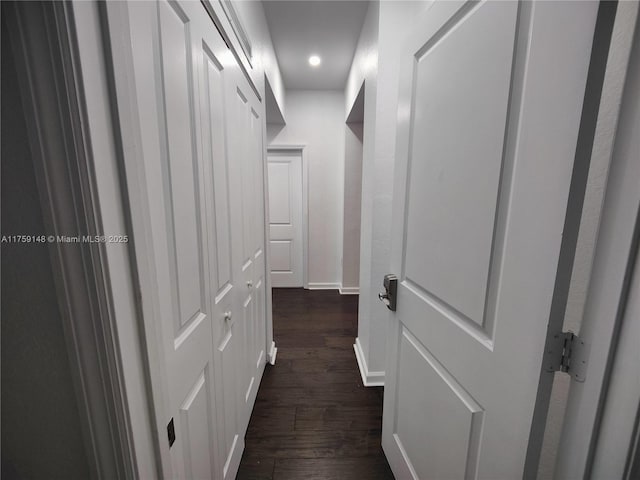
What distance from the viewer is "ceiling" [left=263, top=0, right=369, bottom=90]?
1.78m

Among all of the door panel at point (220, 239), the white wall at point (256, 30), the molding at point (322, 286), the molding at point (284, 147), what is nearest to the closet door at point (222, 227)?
the door panel at point (220, 239)

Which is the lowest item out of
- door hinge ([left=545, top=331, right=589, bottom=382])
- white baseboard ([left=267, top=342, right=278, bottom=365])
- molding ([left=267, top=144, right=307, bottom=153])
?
white baseboard ([left=267, top=342, right=278, bottom=365])

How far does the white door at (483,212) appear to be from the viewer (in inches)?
18.4

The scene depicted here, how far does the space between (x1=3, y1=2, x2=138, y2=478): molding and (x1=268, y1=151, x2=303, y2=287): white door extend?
3015mm

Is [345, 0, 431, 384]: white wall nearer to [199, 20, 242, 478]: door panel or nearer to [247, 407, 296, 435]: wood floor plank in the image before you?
[247, 407, 296, 435]: wood floor plank

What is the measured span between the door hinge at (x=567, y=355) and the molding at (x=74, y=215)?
2.65 ft

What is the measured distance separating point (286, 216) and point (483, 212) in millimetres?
3075

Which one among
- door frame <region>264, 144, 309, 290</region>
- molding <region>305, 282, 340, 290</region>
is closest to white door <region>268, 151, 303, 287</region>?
door frame <region>264, 144, 309, 290</region>

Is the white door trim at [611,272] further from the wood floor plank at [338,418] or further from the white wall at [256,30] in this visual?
the white wall at [256,30]

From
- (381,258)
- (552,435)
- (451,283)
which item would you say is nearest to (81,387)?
(451,283)

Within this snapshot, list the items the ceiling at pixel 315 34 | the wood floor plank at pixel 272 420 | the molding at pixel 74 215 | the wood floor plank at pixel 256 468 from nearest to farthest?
the molding at pixel 74 215 → the wood floor plank at pixel 256 468 → the wood floor plank at pixel 272 420 → the ceiling at pixel 315 34

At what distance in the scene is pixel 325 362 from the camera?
2.00 m

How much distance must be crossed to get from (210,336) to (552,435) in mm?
984

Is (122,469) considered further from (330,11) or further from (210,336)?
(330,11)
